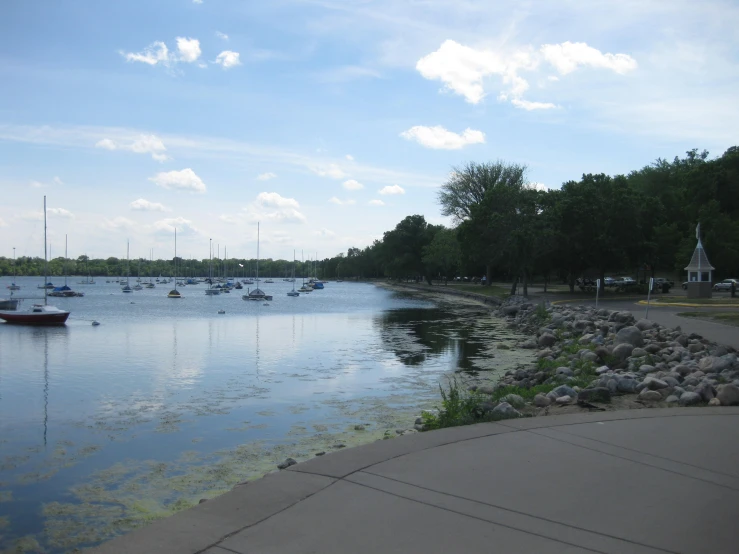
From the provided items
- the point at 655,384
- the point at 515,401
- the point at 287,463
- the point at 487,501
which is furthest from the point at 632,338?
the point at 487,501

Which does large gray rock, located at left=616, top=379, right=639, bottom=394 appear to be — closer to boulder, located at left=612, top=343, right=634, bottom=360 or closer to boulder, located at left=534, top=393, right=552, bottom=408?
boulder, located at left=534, top=393, right=552, bottom=408

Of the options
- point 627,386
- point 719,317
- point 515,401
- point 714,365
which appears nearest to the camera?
point 515,401

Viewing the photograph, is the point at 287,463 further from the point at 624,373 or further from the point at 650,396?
the point at 624,373

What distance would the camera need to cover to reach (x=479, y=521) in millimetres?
5465

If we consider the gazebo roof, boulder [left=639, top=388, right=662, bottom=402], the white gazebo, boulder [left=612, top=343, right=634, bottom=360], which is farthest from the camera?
the white gazebo

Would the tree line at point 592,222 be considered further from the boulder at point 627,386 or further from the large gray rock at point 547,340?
the boulder at point 627,386

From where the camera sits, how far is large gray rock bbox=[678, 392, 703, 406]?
10680 mm

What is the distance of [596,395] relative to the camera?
11.0 metres

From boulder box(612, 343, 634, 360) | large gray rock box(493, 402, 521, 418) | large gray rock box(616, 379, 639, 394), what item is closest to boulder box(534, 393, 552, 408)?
large gray rock box(493, 402, 521, 418)

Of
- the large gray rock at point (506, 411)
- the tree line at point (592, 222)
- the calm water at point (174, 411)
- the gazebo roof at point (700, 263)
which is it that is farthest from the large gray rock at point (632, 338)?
the tree line at point (592, 222)

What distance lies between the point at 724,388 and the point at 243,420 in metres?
8.99

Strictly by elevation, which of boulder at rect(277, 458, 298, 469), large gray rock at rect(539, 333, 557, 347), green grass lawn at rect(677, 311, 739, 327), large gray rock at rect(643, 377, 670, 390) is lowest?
boulder at rect(277, 458, 298, 469)

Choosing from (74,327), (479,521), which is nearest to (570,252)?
(74,327)

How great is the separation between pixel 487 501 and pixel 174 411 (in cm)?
1035
